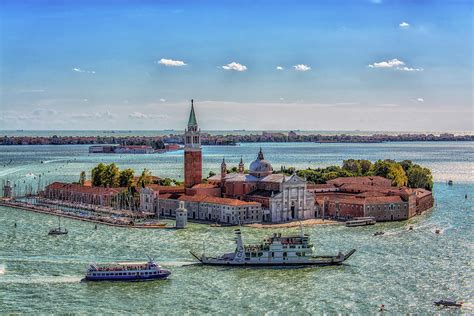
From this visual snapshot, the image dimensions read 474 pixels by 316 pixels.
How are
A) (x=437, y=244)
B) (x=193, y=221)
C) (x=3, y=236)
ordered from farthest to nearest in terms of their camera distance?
(x=193, y=221)
(x=3, y=236)
(x=437, y=244)

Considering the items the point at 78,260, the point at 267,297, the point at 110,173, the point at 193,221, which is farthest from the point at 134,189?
the point at 267,297

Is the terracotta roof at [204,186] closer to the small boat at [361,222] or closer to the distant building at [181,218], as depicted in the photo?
the distant building at [181,218]

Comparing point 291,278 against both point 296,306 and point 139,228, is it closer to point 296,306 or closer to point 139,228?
point 296,306

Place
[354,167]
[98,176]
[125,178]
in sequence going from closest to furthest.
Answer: [125,178] < [98,176] < [354,167]

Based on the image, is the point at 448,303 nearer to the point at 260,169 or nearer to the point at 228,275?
the point at 228,275

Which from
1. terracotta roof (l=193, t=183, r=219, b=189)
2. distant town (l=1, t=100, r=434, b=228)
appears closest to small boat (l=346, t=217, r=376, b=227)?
distant town (l=1, t=100, r=434, b=228)

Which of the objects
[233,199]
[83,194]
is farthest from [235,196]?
[83,194]

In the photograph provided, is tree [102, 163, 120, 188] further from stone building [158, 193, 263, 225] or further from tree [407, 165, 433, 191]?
tree [407, 165, 433, 191]
